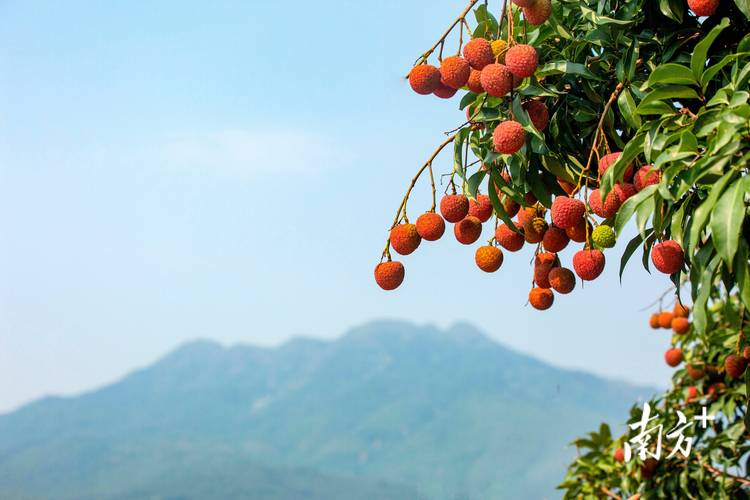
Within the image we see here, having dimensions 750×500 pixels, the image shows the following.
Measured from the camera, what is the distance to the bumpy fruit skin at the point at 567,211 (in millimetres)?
1632

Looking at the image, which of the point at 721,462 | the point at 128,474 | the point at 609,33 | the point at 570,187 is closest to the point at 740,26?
the point at 609,33

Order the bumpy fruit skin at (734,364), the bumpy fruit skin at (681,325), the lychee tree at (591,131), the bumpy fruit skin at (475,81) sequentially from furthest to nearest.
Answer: the bumpy fruit skin at (681,325), the bumpy fruit skin at (734,364), the bumpy fruit skin at (475,81), the lychee tree at (591,131)

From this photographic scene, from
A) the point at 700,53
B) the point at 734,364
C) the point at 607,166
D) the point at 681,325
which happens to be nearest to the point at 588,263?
the point at 607,166

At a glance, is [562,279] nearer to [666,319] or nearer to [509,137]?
[509,137]

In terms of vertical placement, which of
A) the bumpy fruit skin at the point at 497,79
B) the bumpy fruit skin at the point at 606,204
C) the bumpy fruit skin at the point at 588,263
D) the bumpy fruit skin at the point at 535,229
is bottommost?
the bumpy fruit skin at the point at 588,263

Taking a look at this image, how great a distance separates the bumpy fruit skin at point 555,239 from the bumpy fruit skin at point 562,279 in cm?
4

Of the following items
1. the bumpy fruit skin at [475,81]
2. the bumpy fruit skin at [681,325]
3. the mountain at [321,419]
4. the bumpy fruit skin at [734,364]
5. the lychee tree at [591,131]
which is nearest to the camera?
the lychee tree at [591,131]

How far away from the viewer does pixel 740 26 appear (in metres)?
1.74

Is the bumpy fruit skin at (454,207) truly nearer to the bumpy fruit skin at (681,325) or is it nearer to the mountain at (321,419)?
the bumpy fruit skin at (681,325)

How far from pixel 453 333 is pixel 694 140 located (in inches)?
3886

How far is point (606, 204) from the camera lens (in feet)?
5.16

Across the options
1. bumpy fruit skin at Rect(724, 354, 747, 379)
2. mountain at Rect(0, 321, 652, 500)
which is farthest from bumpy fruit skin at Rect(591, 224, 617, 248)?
mountain at Rect(0, 321, 652, 500)

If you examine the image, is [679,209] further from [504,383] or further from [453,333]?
[453,333]

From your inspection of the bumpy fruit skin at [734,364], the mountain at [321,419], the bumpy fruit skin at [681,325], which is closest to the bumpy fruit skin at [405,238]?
the bumpy fruit skin at [734,364]
